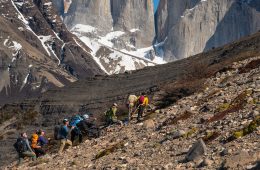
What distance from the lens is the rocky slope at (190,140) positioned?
15.5m

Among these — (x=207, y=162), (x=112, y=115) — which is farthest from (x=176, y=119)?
(x=207, y=162)

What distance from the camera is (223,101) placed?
78.4ft

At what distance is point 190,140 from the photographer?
1909cm

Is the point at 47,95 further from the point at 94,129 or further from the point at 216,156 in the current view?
the point at 216,156

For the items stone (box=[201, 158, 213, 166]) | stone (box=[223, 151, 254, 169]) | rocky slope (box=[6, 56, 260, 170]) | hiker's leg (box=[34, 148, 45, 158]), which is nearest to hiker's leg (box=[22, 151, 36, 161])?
rocky slope (box=[6, 56, 260, 170])

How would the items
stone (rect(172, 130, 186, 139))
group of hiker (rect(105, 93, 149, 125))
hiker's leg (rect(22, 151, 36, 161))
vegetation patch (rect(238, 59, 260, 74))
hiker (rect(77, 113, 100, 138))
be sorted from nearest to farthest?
stone (rect(172, 130, 186, 139))
hiker's leg (rect(22, 151, 36, 161))
hiker (rect(77, 113, 100, 138))
group of hiker (rect(105, 93, 149, 125))
vegetation patch (rect(238, 59, 260, 74))

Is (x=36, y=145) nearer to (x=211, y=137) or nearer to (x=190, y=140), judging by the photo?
(x=190, y=140)

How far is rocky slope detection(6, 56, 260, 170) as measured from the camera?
15.5 meters

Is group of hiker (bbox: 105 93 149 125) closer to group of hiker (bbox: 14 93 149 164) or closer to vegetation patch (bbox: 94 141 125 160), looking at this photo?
group of hiker (bbox: 14 93 149 164)

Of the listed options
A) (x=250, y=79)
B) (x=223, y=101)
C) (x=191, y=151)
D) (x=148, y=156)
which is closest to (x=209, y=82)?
(x=250, y=79)

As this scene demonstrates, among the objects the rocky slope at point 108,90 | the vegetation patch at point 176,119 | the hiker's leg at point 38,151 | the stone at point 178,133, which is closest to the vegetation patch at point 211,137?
the stone at point 178,133

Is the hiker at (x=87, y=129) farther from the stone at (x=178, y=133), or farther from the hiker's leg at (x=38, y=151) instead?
the stone at (x=178, y=133)

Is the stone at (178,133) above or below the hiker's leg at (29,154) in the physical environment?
above

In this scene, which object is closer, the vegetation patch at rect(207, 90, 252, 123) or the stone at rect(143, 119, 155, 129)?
the vegetation patch at rect(207, 90, 252, 123)
